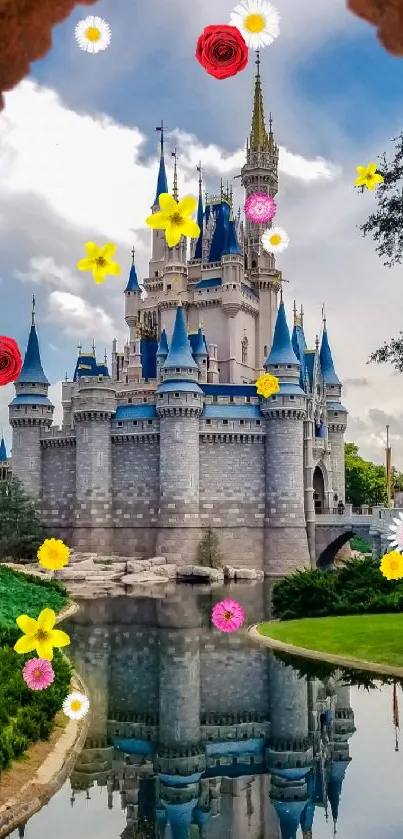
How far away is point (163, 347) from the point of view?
50094mm

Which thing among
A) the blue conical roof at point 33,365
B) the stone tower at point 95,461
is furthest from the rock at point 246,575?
the blue conical roof at point 33,365

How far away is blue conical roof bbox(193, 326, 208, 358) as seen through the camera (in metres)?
49.5

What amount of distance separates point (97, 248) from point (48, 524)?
140 feet

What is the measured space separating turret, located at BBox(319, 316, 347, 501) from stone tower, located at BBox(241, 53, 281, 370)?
4.39 m

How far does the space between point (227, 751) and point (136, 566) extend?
27663 mm

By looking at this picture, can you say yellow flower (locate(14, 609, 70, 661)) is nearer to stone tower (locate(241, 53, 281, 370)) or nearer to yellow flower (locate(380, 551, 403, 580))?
yellow flower (locate(380, 551, 403, 580))

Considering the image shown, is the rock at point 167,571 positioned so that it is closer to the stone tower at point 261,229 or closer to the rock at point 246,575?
the rock at point 246,575

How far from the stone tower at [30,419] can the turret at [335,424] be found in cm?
1923

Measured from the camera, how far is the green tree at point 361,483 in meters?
75.0

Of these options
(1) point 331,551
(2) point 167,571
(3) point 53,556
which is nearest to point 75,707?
(3) point 53,556

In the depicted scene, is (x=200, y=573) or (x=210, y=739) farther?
(x=200, y=573)

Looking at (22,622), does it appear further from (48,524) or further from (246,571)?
(48,524)

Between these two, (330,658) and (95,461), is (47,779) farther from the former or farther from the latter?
(95,461)

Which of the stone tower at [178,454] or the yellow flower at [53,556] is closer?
the yellow flower at [53,556]
